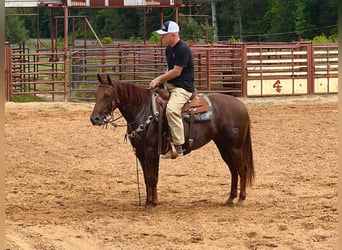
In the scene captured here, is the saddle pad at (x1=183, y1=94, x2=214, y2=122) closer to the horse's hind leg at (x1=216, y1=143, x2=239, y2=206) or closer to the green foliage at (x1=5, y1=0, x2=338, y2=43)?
the horse's hind leg at (x1=216, y1=143, x2=239, y2=206)

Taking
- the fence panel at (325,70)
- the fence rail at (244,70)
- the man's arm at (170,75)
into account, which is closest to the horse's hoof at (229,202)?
the man's arm at (170,75)

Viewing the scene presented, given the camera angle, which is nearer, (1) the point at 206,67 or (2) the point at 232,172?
(2) the point at 232,172

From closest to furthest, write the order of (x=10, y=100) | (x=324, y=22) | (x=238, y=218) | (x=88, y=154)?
(x=238, y=218), (x=88, y=154), (x=10, y=100), (x=324, y=22)

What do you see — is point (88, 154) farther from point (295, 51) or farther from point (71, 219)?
point (295, 51)

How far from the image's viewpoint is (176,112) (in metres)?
6.77

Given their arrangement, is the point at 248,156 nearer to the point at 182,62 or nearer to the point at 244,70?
the point at 182,62

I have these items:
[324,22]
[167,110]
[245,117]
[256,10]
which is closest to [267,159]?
[245,117]

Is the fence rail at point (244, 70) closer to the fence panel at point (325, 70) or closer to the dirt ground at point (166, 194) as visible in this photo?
the fence panel at point (325, 70)

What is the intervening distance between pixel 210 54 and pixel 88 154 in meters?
9.37

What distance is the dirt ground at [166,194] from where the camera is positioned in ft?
18.1

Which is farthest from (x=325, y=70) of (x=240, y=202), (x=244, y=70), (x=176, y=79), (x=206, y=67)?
(x=176, y=79)

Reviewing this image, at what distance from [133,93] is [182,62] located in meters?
0.63

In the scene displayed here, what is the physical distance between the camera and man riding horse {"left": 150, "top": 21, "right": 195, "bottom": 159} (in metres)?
6.58

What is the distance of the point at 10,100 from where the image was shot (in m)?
18.8
